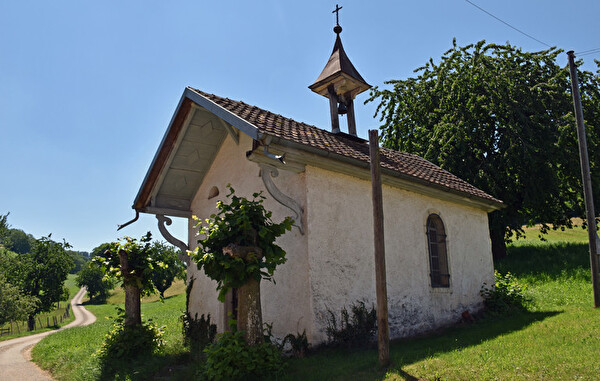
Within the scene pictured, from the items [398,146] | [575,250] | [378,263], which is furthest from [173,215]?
[575,250]

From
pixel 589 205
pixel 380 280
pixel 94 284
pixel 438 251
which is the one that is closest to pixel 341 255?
pixel 380 280

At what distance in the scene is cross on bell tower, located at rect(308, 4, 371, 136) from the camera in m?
13.0

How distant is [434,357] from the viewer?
22.5 feet

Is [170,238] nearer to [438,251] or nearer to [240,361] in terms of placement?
[240,361]

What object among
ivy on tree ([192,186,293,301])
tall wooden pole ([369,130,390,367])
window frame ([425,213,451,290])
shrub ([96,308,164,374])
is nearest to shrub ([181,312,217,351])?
shrub ([96,308,164,374])

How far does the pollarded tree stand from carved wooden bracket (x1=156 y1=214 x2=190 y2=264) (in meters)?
4.27

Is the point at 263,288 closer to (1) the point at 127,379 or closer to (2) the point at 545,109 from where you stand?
(1) the point at 127,379

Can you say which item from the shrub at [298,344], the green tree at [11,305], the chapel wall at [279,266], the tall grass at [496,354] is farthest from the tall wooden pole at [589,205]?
the green tree at [11,305]

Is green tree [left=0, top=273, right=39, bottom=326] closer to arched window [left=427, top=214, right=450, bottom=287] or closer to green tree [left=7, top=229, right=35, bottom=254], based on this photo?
arched window [left=427, top=214, right=450, bottom=287]

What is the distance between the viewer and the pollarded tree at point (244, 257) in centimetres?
660

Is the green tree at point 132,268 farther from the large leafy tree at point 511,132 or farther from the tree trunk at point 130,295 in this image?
the large leafy tree at point 511,132

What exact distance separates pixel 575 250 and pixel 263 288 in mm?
18491

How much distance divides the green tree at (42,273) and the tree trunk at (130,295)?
33.9m

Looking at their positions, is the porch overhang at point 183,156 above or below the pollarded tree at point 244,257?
above
